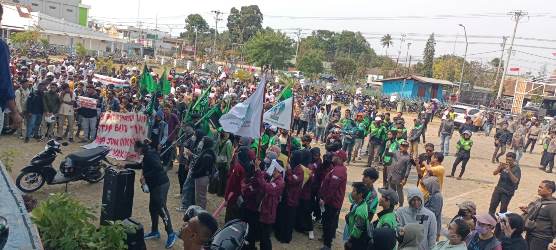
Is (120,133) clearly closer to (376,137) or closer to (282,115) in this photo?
(282,115)

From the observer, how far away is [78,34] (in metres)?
64.9

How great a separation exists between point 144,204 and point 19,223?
4943 mm

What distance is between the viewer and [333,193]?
7352mm

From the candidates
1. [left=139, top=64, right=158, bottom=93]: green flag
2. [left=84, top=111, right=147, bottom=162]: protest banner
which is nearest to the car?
[left=139, top=64, right=158, bottom=93]: green flag

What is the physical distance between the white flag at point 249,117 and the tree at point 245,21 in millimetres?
85432

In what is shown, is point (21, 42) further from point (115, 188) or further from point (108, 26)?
point (108, 26)

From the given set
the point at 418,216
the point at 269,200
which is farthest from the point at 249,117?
the point at 418,216

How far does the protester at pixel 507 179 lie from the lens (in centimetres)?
905

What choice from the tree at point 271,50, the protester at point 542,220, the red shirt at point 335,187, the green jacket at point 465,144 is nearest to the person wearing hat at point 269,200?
the red shirt at point 335,187

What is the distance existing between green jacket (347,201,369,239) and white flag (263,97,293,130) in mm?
2930

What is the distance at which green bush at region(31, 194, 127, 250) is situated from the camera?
3.83m

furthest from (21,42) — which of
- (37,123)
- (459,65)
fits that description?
(459,65)

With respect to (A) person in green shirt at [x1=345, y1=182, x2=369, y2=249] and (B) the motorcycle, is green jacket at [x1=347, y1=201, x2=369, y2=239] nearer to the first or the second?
(A) person in green shirt at [x1=345, y1=182, x2=369, y2=249]

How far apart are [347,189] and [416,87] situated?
128ft
